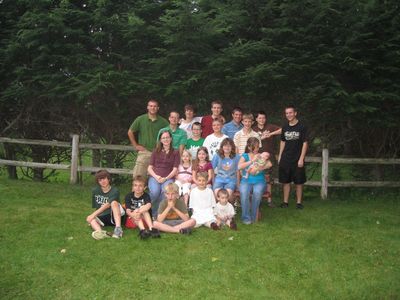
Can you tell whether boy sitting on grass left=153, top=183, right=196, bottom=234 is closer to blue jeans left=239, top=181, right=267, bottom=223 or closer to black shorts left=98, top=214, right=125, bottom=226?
black shorts left=98, top=214, right=125, bottom=226

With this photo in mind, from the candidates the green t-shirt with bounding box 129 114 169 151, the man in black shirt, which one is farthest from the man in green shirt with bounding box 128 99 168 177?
the man in black shirt

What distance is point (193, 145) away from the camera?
Result: 23.1 ft

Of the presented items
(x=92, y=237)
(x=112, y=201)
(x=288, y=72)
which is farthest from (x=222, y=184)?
(x=288, y=72)

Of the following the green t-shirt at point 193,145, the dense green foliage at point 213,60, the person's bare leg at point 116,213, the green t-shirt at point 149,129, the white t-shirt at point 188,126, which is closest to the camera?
the person's bare leg at point 116,213

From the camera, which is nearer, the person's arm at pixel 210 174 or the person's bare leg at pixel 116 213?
the person's bare leg at pixel 116 213

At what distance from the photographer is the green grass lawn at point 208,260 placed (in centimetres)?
417

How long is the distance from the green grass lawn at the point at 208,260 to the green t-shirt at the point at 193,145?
1.53 metres

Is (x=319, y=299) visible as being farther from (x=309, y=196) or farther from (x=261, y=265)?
(x=309, y=196)

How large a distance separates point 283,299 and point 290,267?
2.66 ft

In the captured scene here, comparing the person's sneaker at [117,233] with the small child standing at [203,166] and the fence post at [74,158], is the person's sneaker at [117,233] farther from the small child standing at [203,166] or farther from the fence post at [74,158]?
the fence post at [74,158]

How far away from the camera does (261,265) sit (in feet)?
15.8

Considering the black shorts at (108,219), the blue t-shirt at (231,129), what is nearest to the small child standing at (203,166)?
the blue t-shirt at (231,129)

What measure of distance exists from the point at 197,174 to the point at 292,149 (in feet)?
6.28

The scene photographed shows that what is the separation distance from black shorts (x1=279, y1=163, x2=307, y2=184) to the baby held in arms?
92 centimetres
